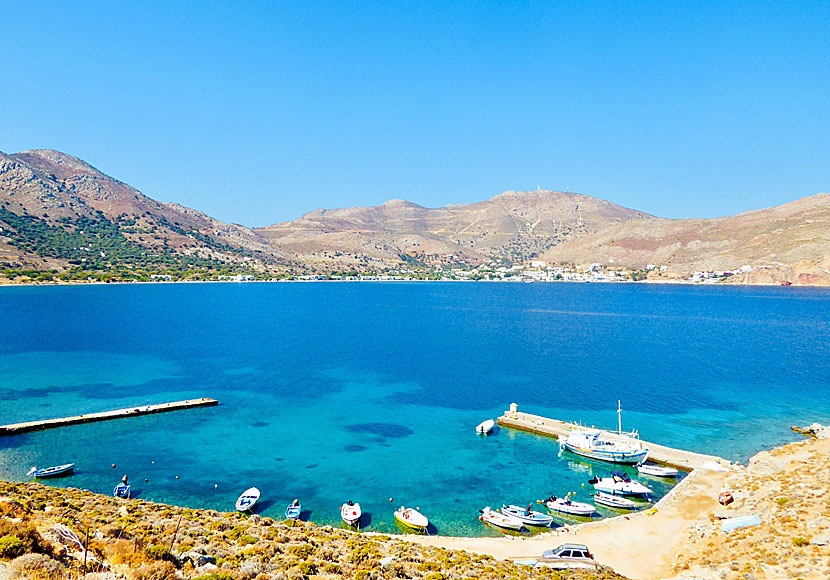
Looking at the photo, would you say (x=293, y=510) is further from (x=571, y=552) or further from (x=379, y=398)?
(x=379, y=398)

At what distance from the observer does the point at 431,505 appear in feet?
134

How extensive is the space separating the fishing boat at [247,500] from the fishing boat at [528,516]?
2148 cm

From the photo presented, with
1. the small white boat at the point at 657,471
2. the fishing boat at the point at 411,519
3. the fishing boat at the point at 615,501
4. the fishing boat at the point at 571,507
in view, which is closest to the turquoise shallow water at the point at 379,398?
the fishing boat at the point at 411,519

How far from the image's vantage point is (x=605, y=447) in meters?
50.2

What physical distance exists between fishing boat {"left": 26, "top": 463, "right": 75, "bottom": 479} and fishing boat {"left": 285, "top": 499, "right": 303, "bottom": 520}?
23693 mm

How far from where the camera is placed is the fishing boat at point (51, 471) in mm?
43344

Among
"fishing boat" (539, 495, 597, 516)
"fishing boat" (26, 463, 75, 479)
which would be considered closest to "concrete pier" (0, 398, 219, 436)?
"fishing boat" (26, 463, 75, 479)

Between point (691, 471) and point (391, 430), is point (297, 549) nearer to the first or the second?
point (391, 430)

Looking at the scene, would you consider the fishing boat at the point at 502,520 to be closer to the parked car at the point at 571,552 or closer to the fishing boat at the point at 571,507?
the fishing boat at the point at 571,507

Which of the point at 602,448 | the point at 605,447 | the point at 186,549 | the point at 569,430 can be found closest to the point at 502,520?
the point at 602,448

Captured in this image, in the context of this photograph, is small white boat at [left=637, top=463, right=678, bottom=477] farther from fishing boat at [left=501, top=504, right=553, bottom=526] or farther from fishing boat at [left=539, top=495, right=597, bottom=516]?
fishing boat at [left=501, top=504, right=553, bottom=526]

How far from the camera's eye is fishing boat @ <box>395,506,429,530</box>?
119ft

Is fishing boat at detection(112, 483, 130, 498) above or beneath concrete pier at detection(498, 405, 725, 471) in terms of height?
beneath

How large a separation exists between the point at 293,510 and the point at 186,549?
56.3 feet
